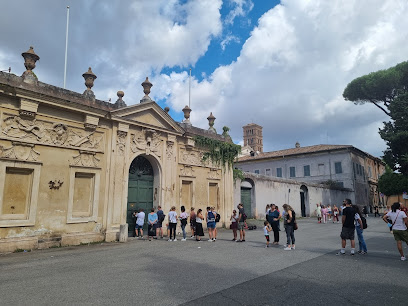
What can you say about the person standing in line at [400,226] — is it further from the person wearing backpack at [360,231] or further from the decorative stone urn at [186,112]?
the decorative stone urn at [186,112]

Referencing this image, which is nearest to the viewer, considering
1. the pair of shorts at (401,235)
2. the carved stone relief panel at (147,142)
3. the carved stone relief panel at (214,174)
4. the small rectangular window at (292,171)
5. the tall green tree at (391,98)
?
the pair of shorts at (401,235)

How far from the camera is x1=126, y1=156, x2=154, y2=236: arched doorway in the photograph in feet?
44.9

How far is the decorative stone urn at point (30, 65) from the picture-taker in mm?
10597

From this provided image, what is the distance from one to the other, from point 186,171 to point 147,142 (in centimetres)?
304

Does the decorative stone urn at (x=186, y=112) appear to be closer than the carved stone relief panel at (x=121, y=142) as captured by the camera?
No

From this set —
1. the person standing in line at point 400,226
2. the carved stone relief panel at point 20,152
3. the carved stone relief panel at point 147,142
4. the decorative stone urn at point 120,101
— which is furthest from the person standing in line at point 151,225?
the person standing in line at point 400,226

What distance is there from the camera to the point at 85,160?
38.4 ft

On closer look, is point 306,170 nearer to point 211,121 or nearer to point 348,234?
point 211,121

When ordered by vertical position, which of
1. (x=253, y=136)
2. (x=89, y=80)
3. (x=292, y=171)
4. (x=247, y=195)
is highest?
(x=253, y=136)

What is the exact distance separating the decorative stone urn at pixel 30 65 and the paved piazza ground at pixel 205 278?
6.33 metres

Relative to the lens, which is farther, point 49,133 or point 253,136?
point 253,136

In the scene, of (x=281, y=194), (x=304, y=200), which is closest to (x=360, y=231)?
(x=281, y=194)

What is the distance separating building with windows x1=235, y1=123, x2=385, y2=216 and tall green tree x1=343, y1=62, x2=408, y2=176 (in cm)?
694

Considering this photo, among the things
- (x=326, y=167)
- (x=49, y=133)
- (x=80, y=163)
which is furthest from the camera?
(x=326, y=167)
